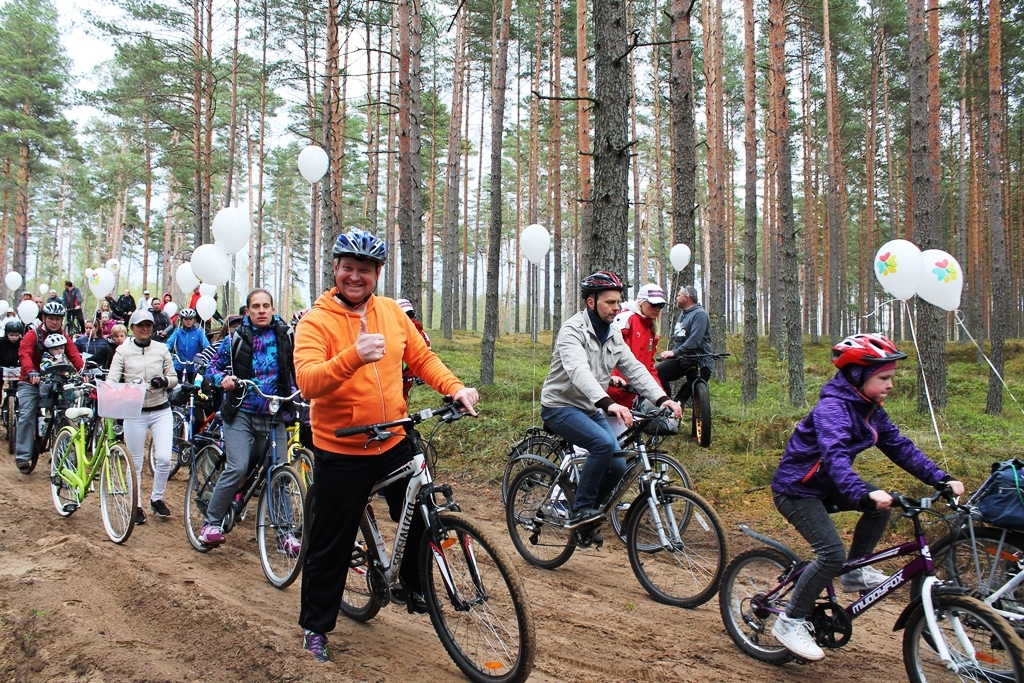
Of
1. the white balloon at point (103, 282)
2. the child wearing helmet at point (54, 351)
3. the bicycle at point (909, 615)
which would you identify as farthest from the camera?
the white balloon at point (103, 282)

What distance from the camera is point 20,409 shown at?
9.18 metres

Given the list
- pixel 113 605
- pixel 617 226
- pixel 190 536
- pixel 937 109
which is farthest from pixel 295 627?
pixel 937 109

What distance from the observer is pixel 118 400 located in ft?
20.1

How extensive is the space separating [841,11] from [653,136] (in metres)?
12.1

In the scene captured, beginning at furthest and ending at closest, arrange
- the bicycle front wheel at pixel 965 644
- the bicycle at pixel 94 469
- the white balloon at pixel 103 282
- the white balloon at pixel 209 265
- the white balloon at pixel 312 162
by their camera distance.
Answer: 1. the white balloon at pixel 103 282
2. the white balloon at pixel 312 162
3. the white balloon at pixel 209 265
4. the bicycle at pixel 94 469
5. the bicycle front wheel at pixel 965 644

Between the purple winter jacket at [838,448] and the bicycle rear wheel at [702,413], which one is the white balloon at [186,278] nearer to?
the bicycle rear wheel at [702,413]

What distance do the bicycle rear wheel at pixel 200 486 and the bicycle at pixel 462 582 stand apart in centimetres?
294

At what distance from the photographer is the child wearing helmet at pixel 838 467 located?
3459mm

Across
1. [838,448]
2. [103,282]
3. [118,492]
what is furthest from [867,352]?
[103,282]

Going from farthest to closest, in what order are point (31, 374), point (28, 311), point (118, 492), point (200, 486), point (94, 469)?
point (28, 311), point (31, 374), point (94, 469), point (118, 492), point (200, 486)

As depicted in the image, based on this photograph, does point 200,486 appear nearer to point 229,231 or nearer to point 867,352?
point 867,352

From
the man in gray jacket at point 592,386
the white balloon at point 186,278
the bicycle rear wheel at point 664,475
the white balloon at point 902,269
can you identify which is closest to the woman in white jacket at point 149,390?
the man in gray jacket at point 592,386

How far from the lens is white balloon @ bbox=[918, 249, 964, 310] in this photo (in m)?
7.45

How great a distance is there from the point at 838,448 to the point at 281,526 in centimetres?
397
